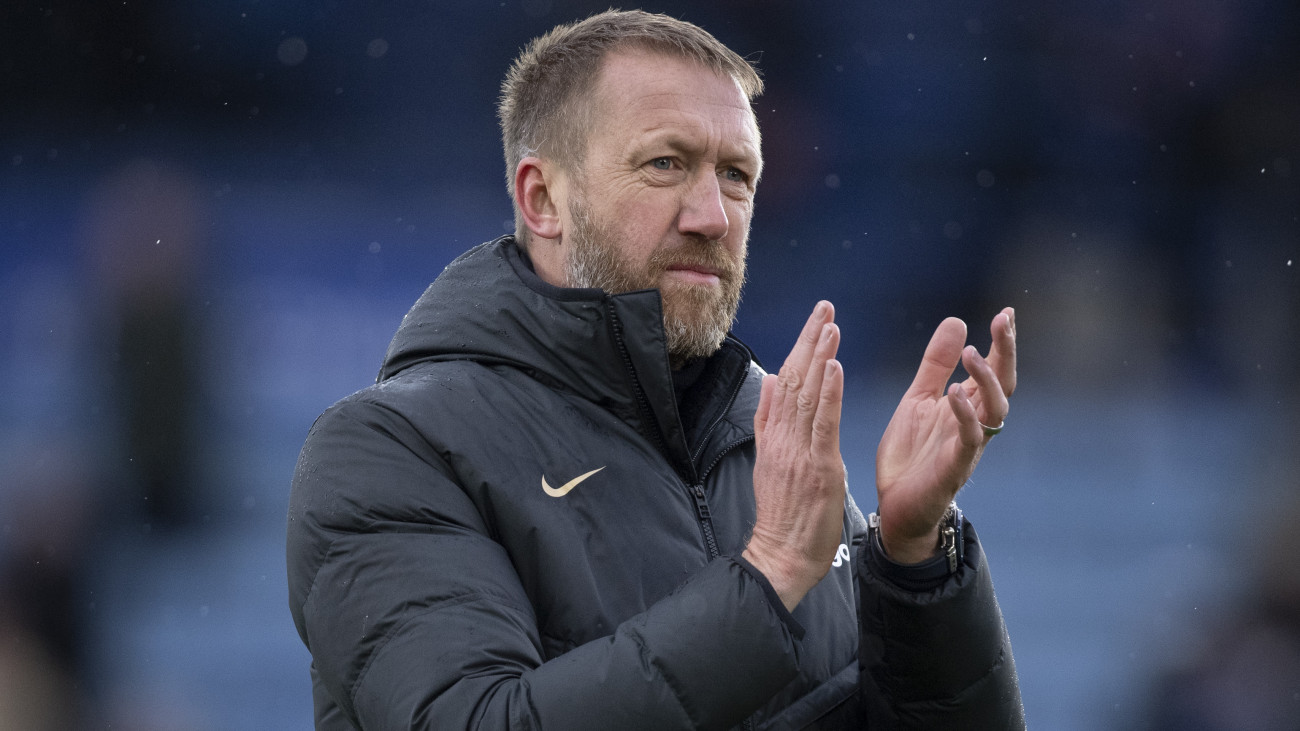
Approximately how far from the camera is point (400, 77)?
5703 mm

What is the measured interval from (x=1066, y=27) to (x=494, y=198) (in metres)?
2.90

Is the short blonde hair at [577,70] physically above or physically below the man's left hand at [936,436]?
above

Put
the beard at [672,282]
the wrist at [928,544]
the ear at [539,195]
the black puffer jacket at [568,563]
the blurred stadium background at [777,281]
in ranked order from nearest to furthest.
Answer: the black puffer jacket at [568,563]
the wrist at [928,544]
the beard at [672,282]
the ear at [539,195]
the blurred stadium background at [777,281]

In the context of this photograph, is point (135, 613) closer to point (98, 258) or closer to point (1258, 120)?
point (98, 258)

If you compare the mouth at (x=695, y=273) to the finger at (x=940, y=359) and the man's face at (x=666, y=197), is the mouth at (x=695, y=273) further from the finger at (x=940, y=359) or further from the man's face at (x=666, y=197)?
the finger at (x=940, y=359)

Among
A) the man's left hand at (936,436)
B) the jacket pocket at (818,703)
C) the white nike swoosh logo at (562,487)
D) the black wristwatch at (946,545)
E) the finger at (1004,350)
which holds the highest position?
the finger at (1004,350)

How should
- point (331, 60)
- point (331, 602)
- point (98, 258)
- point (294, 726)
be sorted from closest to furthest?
point (331, 602), point (294, 726), point (98, 258), point (331, 60)

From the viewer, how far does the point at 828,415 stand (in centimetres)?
148

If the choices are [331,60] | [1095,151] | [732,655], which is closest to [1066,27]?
[1095,151]

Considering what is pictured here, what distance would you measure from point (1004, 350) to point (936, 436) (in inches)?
6.1

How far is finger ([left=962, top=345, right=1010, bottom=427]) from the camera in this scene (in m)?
1.55

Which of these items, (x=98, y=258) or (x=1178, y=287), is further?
(x=1178, y=287)

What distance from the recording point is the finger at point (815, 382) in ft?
4.89

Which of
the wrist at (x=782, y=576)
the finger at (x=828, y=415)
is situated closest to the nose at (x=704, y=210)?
the finger at (x=828, y=415)
